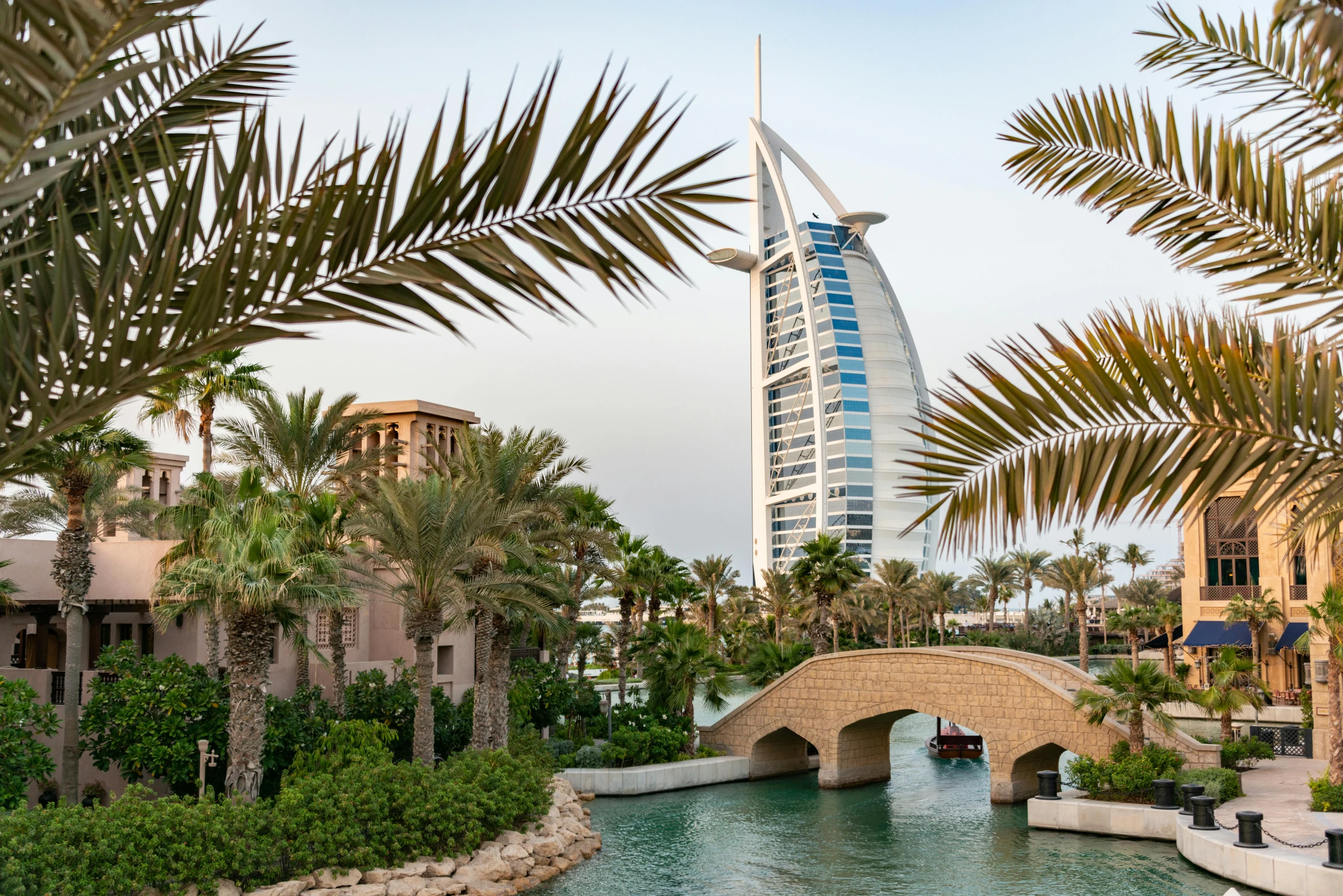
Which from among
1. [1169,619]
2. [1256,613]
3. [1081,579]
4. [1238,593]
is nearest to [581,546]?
[1256,613]

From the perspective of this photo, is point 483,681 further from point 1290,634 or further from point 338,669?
point 1290,634

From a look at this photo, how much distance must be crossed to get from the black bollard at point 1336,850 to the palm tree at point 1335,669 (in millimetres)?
6313

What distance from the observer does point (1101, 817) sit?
2464cm

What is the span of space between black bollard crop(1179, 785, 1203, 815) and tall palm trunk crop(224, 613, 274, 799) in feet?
60.2

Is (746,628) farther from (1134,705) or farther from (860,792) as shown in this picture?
(1134,705)

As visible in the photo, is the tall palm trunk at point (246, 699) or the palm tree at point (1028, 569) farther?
the palm tree at point (1028, 569)

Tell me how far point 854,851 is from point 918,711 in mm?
7126

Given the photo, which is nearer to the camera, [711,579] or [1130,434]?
[1130,434]

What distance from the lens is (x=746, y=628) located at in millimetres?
75312

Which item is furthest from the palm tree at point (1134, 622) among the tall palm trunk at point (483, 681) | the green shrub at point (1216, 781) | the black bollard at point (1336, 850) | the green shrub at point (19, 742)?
the green shrub at point (19, 742)

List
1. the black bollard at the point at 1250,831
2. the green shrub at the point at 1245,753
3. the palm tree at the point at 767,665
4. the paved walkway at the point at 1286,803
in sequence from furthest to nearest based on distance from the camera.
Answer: the palm tree at the point at 767,665
the green shrub at the point at 1245,753
the paved walkway at the point at 1286,803
the black bollard at the point at 1250,831

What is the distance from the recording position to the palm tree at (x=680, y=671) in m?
33.0

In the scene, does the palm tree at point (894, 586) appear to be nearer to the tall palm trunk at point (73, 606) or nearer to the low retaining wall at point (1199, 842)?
the low retaining wall at point (1199, 842)

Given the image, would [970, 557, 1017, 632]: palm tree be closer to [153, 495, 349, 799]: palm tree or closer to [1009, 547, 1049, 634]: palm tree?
[1009, 547, 1049, 634]: palm tree
